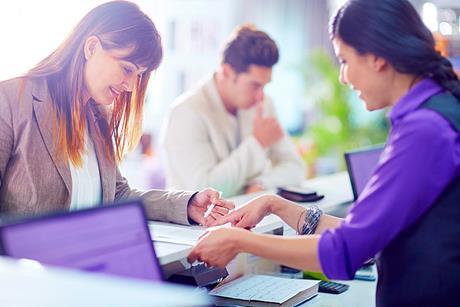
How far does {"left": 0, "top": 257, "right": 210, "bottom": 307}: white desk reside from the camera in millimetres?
969

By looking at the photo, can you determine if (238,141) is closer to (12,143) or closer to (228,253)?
(12,143)

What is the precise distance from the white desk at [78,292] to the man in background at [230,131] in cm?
194

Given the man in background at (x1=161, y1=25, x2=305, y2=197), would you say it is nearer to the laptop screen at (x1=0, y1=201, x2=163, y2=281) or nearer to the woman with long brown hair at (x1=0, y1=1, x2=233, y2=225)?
the woman with long brown hair at (x1=0, y1=1, x2=233, y2=225)

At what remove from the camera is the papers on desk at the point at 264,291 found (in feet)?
6.20

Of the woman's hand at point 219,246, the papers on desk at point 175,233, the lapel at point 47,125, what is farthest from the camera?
the lapel at point 47,125

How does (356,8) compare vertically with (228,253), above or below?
above

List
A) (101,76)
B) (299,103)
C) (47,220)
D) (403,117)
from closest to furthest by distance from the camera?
1. (47,220)
2. (403,117)
3. (101,76)
4. (299,103)

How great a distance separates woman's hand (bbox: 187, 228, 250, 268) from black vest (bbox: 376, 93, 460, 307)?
298mm

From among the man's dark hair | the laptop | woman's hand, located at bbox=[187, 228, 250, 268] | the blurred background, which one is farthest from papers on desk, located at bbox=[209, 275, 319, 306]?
the blurred background

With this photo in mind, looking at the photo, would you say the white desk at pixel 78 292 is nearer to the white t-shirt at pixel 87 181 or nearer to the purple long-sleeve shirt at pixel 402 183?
the purple long-sleeve shirt at pixel 402 183

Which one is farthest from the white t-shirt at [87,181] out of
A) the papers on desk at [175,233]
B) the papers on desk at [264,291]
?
the papers on desk at [264,291]

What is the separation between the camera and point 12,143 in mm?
1868

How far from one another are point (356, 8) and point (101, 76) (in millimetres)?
764

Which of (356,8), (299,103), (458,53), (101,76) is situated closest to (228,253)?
(356,8)
